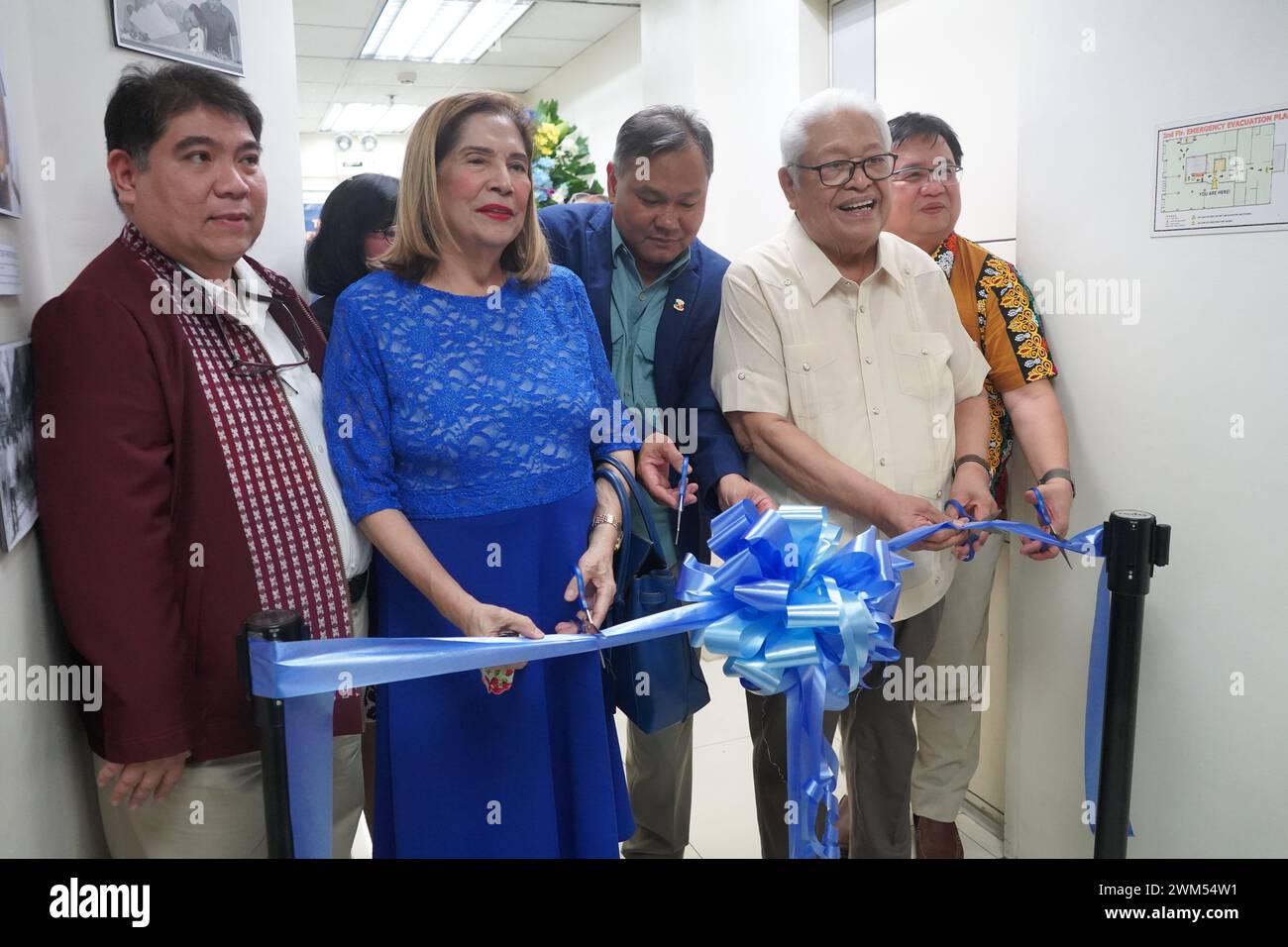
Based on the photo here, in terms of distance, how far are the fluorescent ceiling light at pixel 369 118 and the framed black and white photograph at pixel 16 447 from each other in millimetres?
9442

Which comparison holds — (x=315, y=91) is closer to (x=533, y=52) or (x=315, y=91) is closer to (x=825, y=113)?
(x=533, y=52)

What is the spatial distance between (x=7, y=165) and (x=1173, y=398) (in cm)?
207

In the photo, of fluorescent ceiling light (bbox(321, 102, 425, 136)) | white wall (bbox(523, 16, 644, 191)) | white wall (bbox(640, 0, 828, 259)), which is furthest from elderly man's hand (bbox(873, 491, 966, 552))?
fluorescent ceiling light (bbox(321, 102, 425, 136))

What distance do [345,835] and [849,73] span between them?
3539 mm

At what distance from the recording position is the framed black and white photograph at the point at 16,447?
1.26 m

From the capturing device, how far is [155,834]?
1.47 m

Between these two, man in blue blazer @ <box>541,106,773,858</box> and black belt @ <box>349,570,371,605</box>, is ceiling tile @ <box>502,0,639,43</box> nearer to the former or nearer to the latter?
man in blue blazer @ <box>541,106,773,858</box>

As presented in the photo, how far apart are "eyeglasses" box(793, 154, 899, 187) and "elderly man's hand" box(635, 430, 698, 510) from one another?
61cm

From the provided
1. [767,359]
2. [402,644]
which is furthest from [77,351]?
[767,359]

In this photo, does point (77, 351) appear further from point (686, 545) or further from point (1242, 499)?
point (1242, 499)

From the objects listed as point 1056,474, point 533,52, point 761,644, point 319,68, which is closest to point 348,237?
point 761,644

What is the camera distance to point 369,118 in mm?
10742

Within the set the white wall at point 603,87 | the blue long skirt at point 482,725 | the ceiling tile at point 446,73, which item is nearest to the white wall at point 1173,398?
the blue long skirt at point 482,725

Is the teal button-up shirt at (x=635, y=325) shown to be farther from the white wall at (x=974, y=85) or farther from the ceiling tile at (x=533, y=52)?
the ceiling tile at (x=533, y=52)
